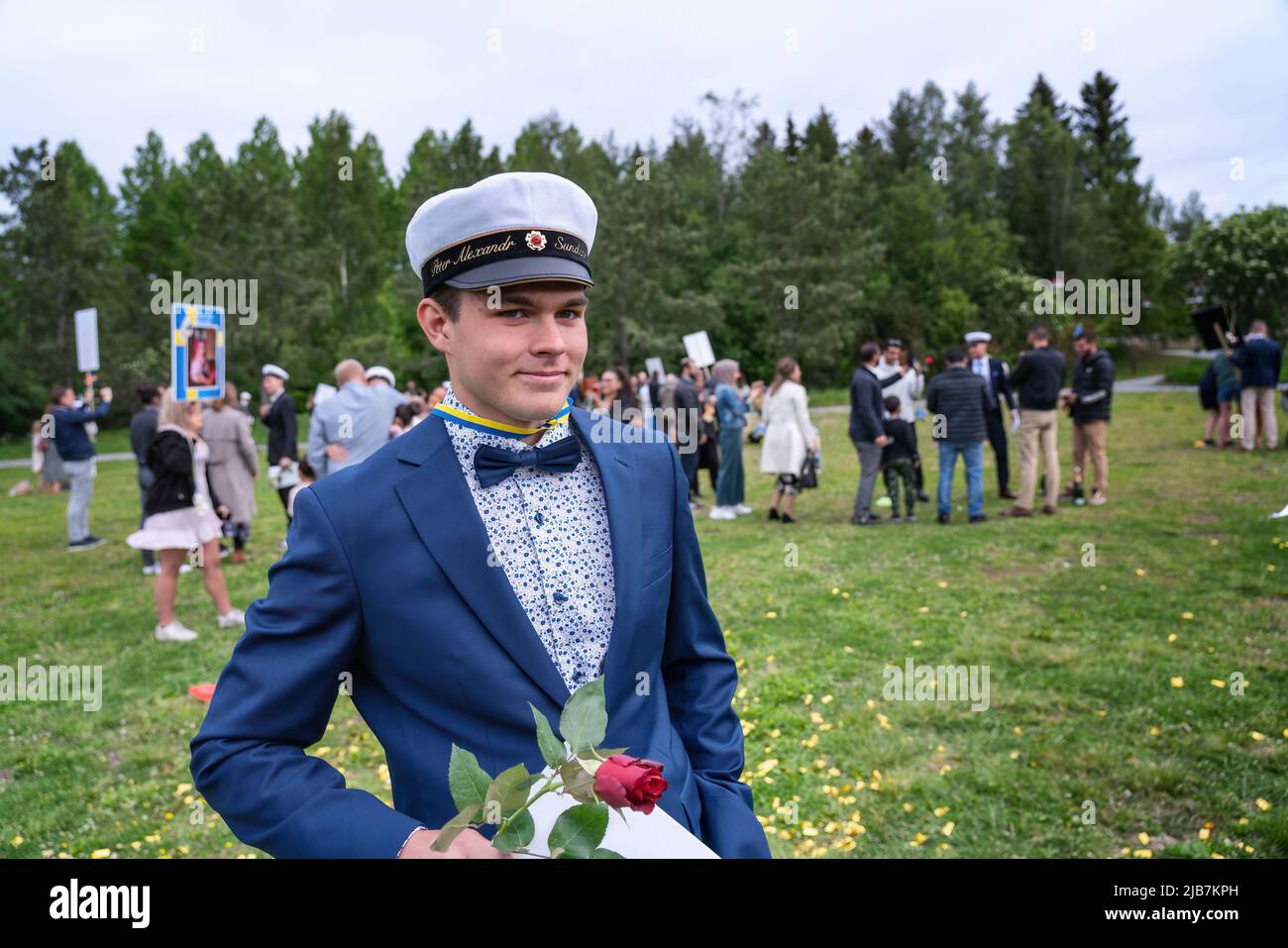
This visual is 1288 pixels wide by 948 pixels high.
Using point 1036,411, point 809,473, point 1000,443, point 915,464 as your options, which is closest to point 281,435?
point 809,473

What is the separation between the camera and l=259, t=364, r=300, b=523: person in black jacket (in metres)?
11.9

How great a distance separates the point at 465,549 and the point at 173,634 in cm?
789

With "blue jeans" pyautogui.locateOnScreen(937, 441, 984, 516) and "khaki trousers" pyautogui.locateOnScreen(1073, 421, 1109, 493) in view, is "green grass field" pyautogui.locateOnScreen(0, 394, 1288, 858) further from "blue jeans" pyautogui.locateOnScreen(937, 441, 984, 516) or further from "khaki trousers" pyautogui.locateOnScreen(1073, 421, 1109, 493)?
"khaki trousers" pyautogui.locateOnScreen(1073, 421, 1109, 493)

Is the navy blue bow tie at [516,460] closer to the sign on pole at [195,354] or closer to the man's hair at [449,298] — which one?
the man's hair at [449,298]

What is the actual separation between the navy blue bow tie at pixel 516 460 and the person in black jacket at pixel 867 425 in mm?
10282

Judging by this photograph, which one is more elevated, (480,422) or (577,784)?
(480,422)

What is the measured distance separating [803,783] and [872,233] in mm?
46909

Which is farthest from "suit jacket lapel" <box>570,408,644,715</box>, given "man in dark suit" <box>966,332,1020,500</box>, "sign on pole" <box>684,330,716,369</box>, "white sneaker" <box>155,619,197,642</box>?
"sign on pole" <box>684,330,716,369</box>

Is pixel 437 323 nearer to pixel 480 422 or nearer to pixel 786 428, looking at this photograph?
pixel 480 422

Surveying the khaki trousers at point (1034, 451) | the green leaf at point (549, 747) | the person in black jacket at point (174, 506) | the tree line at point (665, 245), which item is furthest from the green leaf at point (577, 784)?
the tree line at point (665, 245)

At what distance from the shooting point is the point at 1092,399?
12.2 meters

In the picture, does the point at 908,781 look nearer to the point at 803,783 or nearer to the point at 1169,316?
the point at 803,783

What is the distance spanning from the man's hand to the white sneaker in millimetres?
7956

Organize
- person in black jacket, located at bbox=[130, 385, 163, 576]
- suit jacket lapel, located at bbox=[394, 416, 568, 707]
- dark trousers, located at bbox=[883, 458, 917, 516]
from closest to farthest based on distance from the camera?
suit jacket lapel, located at bbox=[394, 416, 568, 707], person in black jacket, located at bbox=[130, 385, 163, 576], dark trousers, located at bbox=[883, 458, 917, 516]
